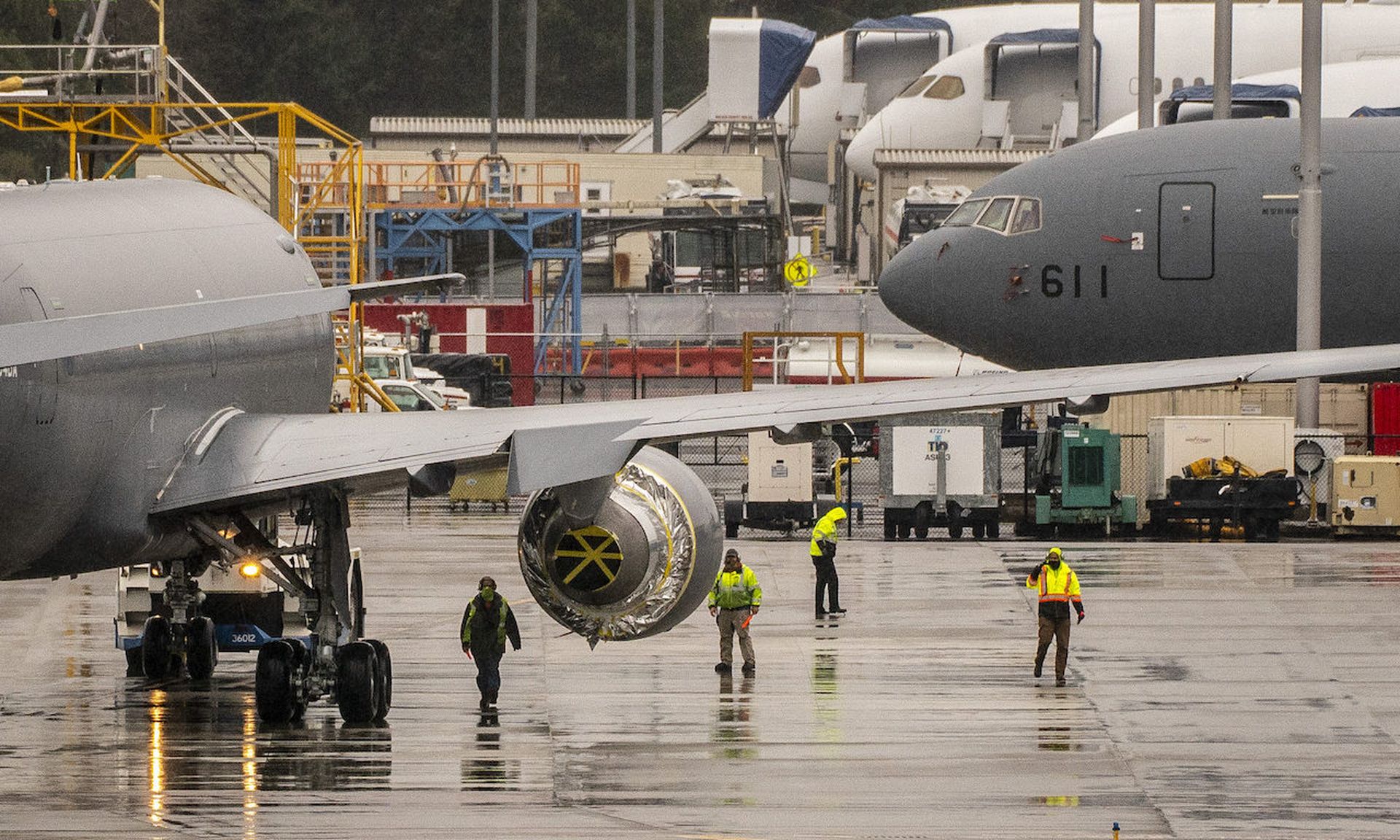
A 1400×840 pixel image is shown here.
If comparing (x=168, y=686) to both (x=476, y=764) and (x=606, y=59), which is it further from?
(x=606, y=59)

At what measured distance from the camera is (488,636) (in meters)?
20.3

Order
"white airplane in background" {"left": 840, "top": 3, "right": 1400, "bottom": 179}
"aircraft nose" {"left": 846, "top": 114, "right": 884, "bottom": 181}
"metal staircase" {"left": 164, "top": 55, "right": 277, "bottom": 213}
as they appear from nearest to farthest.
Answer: "metal staircase" {"left": 164, "top": 55, "right": 277, "bottom": 213}
"white airplane in background" {"left": 840, "top": 3, "right": 1400, "bottom": 179}
"aircraft nose" {"left": 846, "top": 114, "right": 884, "bottom": 181}

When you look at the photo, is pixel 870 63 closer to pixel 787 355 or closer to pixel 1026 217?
pixel 787 355

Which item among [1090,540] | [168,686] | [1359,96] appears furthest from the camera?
[1359,96]

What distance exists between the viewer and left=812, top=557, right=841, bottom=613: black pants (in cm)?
2580

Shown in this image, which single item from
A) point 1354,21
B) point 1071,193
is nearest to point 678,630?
point 1071,193

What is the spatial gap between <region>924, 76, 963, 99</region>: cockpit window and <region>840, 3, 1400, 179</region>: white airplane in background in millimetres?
39

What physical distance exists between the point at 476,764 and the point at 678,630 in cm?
788

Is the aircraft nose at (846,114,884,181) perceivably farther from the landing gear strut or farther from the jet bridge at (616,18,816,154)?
the landing gear strut

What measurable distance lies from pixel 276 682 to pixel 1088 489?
60.9 ft

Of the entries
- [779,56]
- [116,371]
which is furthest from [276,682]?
[779,56]

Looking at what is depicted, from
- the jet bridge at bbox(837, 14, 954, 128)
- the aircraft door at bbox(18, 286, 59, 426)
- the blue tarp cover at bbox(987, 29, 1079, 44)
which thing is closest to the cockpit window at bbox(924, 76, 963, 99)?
the blue tarp cover at bbox(987, 29, 1079, 44)

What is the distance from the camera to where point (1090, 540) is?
113 feet

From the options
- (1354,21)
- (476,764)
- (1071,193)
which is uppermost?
(1354,21)
